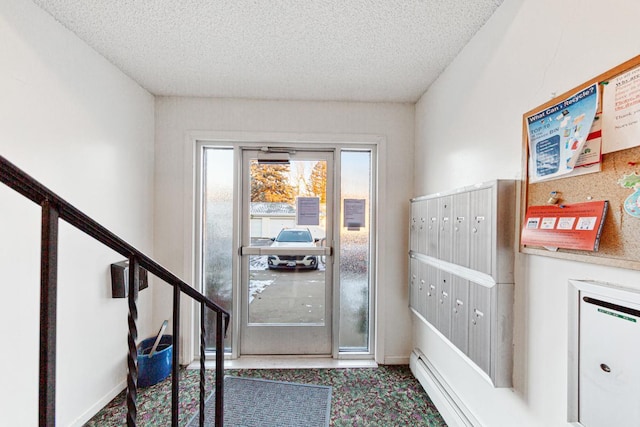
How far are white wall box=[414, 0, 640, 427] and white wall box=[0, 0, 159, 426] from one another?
2344 mm

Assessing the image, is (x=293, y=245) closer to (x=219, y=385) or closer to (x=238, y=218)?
(x=238, y=218)

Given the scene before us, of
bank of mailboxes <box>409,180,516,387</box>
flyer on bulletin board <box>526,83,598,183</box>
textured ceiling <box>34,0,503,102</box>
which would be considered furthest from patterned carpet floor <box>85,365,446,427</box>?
textured ceiling <box>34,0,503,102</box>

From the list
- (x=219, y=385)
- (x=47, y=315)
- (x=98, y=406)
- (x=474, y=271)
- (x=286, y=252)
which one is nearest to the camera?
(x=47, y=315)

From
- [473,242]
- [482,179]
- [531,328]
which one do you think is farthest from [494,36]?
[531,328]

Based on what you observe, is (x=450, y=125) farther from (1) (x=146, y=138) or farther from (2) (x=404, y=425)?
(1) (x=146, y=138)

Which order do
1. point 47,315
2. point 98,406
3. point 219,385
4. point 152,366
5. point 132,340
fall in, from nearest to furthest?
point 47,315, point 132,340, point 219,385, point 98,406, point 152,366

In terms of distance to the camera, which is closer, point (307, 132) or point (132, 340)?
point (132, 340)

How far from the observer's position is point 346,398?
2.23 meters

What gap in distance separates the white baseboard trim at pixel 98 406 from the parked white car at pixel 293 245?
1.44 meters

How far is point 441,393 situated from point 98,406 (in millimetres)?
2306

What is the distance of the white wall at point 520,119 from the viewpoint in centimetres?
101

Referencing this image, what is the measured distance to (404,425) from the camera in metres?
1.96

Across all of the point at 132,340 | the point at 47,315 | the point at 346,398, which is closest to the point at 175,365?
the point at 132,340

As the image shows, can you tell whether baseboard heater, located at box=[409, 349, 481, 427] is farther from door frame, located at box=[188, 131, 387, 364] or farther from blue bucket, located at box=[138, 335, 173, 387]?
blue bucket, located at box=[138, 335, 173, 387]
